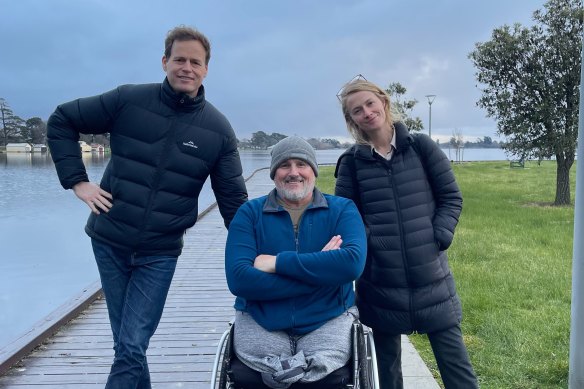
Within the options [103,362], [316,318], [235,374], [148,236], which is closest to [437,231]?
[316,318]

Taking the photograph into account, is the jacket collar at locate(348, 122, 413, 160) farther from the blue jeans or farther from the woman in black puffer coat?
the blue jeans

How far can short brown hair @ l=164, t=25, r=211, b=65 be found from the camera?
9.39 feet

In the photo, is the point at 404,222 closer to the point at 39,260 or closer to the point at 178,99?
A: the point at 178,99

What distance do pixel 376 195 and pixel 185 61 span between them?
1.14 meters

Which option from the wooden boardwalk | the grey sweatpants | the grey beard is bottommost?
the wooden boardwalk

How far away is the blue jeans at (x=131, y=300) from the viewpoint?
288cm

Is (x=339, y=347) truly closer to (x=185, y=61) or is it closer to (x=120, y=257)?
(x=120, y=257)

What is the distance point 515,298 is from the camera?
611cm

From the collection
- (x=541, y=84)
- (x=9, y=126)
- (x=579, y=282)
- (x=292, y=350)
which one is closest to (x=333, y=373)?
(x=292, y=350)

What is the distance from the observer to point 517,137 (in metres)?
16.4

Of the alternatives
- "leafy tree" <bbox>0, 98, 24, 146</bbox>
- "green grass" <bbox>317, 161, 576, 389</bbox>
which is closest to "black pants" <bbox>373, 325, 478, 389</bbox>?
"green grass" <bbox>317, 161, 576, 389</bbox>

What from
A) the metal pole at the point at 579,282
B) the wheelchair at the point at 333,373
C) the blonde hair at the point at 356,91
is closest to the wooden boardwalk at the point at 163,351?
the metal pole at the point at 579,282

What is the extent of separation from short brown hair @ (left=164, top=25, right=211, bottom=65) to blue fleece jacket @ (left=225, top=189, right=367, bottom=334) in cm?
83

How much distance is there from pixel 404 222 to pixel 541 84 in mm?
14530
